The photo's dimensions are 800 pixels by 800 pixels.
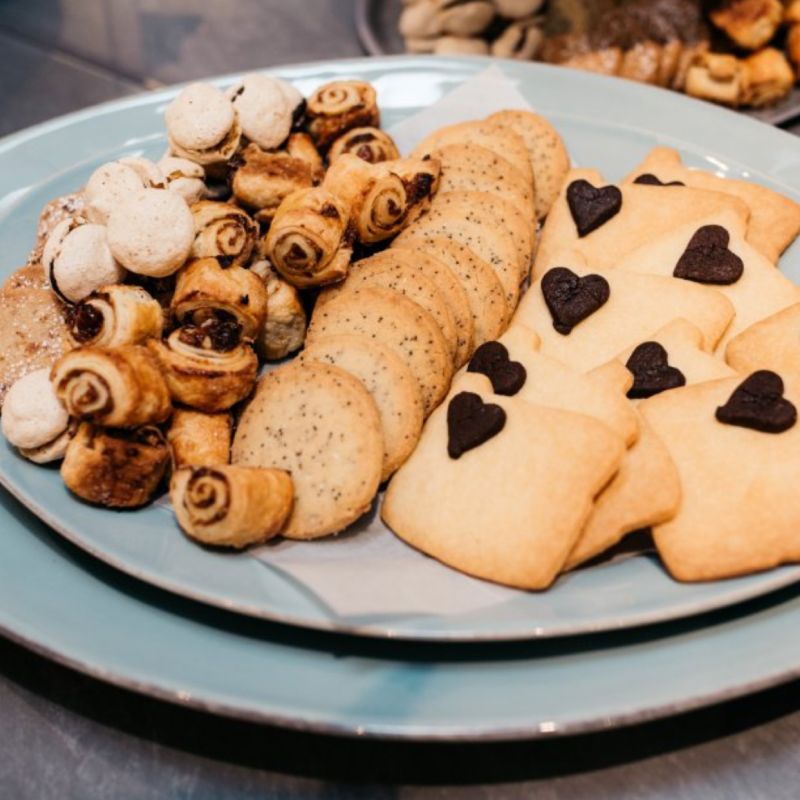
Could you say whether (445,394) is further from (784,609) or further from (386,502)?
(784,609)

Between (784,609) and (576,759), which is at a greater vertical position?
(784,609)

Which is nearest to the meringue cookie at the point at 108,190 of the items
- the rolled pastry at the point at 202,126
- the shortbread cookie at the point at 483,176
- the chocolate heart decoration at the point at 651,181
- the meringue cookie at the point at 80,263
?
the meringue cookie at the point at 80,263

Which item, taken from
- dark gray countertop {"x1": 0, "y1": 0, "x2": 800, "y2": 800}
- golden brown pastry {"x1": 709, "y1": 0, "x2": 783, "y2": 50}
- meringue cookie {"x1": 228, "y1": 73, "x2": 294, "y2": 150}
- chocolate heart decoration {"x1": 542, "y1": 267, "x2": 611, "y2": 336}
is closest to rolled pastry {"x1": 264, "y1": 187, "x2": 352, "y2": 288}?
meringue cookie {"x1": 228, "y1": 73, "x2": 294, "y2": 150}

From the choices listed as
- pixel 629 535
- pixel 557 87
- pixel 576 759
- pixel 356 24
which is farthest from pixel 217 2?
pixel 576 759

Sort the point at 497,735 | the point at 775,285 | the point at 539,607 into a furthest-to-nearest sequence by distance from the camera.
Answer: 1. the point at 775,285
2. the point at 539,607
3. the point at 497,735

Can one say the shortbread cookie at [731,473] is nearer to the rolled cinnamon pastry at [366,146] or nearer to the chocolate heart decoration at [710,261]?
the chocolate heart decoration at [710,261]

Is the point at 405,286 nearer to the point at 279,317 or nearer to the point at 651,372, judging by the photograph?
the point at 279,317
